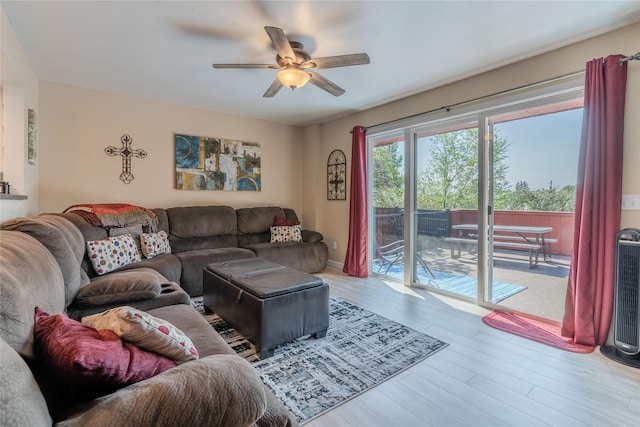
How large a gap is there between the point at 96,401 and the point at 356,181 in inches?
148

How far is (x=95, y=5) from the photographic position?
6.47 ft

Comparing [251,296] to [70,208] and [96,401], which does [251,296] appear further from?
[70,208]

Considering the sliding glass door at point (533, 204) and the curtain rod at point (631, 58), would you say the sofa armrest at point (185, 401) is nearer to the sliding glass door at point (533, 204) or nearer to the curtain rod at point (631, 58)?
the sliding glass door at point (533, 204)

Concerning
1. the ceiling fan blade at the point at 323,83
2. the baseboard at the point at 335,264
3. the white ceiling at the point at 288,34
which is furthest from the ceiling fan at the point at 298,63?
the baseboard at the point at 335,264

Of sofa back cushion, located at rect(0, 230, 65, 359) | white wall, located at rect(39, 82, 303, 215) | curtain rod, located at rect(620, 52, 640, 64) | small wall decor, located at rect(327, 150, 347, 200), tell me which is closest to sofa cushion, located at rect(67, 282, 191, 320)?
sofa back cushion, located at rect(0, 230, 65, 359)

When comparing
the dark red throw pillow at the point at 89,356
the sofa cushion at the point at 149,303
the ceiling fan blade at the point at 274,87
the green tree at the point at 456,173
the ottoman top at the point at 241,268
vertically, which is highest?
the ceiling fan blade at the point at 274,87

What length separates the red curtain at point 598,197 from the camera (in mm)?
2178

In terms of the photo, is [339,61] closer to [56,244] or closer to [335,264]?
[56,244]

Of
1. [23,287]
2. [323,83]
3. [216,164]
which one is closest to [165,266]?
[216,164]

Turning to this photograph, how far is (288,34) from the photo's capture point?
2.28 metres

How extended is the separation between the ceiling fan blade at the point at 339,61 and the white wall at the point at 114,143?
2.54 m

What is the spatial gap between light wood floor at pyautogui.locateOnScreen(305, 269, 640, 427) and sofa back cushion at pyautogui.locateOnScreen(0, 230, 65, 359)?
1273 mm

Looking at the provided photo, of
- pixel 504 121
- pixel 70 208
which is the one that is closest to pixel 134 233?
pixel 70 208

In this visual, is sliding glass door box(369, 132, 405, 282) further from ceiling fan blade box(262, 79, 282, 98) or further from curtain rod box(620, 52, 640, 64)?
curtain rod box(620, 52, 640, 64)
